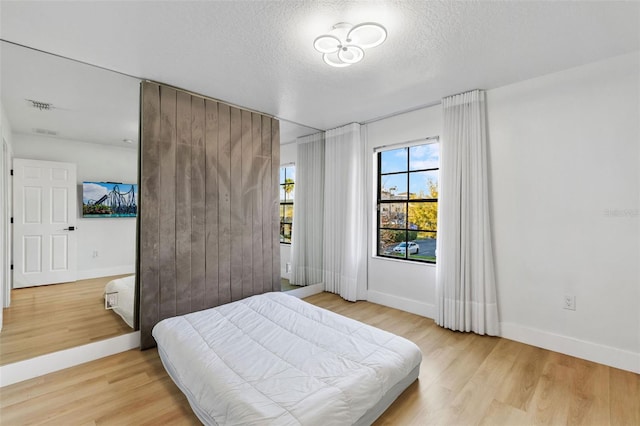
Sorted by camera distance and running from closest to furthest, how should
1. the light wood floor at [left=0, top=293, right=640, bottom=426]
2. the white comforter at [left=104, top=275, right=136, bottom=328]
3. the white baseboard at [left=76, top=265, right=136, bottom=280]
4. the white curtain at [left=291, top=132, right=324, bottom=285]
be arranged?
1. the light wood floor at [left=0, top=293, right=640, bottom=426]
2. the white baseboard at [left=76, top=265, right=136, bottom=280]
3. the white comforter at [left=104, top=275, right=136, bottom=328]
4. the white curtain at [left=291, top=132, right=324, bottom=285]

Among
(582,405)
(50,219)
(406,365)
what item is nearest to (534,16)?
(406,365)

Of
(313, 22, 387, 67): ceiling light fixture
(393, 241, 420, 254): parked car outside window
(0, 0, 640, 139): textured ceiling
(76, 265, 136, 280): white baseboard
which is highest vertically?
(0, 0, 640, 139): textured ceiling

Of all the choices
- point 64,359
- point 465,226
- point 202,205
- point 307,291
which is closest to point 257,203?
point 202,205

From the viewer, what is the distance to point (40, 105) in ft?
7.47

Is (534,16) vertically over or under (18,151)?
over

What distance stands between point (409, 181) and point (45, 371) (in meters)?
4.11

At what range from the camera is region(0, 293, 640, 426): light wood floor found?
171cm

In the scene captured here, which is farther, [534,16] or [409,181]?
[409,181]

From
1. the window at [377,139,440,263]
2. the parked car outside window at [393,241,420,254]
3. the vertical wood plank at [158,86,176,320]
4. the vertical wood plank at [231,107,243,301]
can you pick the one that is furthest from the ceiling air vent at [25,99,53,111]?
the parked car outside window at [393,241,420,254]

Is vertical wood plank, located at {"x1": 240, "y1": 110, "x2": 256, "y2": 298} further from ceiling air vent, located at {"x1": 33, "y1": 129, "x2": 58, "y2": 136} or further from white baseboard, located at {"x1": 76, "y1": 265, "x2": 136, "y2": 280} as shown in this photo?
ceiling air vent, located at {"x1": 33, "y1": 129, "x2": 58, "y2": 136}

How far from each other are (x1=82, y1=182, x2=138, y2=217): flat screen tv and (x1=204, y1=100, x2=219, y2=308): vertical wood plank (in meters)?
0.69

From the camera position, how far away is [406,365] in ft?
6.16

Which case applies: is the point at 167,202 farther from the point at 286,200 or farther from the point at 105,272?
the point at 286,200

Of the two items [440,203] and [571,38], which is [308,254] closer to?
[440,203]
